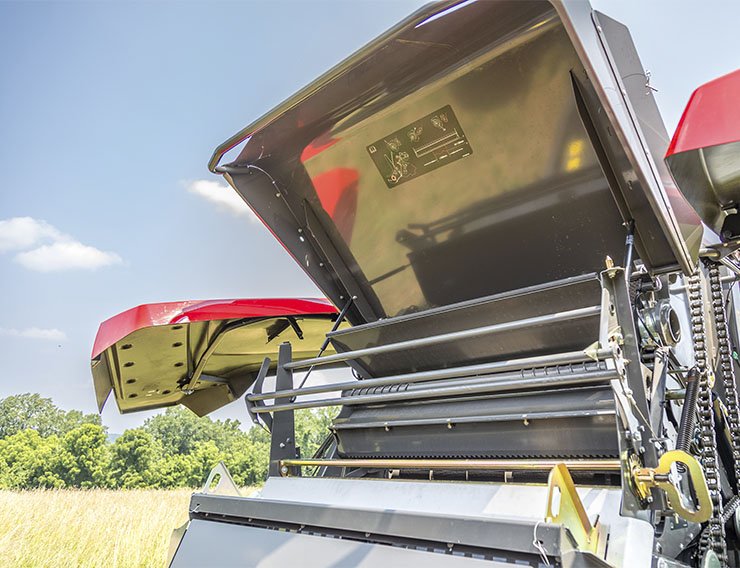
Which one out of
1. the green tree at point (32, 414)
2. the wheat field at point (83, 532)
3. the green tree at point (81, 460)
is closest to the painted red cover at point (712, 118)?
the wheat field at point (83, 532)

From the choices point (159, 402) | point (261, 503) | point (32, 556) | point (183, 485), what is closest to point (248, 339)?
point (159, 402)

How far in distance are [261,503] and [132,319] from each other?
116 cm

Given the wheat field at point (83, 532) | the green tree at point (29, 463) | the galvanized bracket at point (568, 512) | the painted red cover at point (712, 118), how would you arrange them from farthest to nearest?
the green tree at point (29, 463) < the wheat field at point (83, 532) < the painted red cover at point (712, 118) < the galvanized bracket at point (568, 512)

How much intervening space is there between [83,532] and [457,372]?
669 centimetres

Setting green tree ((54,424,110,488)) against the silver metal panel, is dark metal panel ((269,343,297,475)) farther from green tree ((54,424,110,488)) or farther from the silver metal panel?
green tree ((54,424,110,488))

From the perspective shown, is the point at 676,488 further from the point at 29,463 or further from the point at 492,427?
the point at 29,463

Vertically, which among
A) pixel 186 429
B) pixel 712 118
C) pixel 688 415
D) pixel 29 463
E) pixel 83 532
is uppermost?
pixel 712 118

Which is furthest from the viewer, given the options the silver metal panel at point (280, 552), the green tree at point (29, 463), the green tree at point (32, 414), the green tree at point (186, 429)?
the green tree at point (32, 414)

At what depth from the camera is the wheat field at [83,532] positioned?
5648 mm

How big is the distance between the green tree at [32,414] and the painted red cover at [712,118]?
51.1 meters

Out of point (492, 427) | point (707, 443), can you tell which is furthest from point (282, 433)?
point (707, 443)

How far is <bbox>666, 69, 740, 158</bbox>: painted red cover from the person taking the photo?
180 cm

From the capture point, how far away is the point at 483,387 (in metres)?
1.85

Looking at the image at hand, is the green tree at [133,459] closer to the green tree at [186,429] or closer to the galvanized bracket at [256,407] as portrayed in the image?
the green tree at [186,429]
